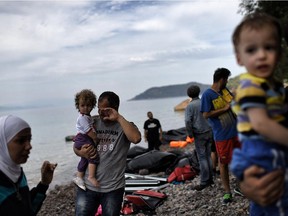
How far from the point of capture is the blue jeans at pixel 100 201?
422 centimetres

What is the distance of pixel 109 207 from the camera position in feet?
13.8

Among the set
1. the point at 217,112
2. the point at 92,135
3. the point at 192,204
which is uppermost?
the point at 92,135

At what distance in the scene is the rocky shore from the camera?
6953 mm

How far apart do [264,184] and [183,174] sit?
28.2 ft

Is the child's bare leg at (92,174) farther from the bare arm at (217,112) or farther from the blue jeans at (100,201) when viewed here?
the bare arm at (217,112)

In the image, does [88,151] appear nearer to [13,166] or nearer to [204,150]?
[13,166]

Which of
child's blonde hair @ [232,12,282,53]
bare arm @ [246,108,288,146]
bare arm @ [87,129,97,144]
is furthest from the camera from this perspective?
bare arm @ [87,129,97,144]

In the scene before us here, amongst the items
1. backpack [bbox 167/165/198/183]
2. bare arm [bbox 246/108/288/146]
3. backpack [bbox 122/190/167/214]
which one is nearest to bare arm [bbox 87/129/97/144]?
bare arm [bbox 246/108/288/146]

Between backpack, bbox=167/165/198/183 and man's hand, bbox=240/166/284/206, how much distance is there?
842 centimetres

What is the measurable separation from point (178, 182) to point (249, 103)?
869 cm

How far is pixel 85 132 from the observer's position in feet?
14.8

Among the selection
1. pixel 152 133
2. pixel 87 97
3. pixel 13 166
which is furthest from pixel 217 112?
pixel 152 133

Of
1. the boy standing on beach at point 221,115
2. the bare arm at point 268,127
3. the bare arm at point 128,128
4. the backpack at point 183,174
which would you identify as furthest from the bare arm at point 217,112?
the bare arm at point 268,127

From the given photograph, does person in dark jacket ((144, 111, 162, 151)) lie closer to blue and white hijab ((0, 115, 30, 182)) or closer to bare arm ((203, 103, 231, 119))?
bare arm ((203, 103, 231, 119))
